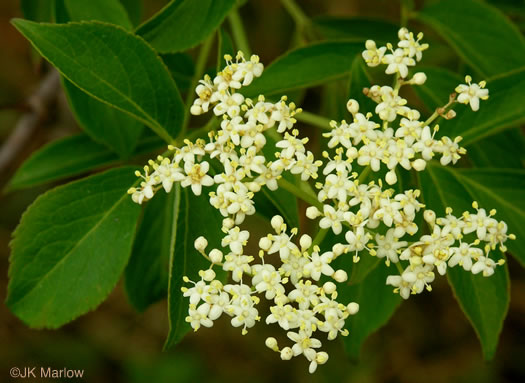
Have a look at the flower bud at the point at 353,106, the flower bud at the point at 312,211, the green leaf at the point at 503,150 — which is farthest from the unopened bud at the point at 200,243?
the green leaf at the point at 503,150

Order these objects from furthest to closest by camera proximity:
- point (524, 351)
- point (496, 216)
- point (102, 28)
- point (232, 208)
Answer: point (524, 351) < point (496, 216) < point (102, 28) < point (232, 208)

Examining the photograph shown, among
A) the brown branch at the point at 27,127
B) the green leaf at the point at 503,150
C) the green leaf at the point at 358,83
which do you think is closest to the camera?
the green leaf at the point at 358,83

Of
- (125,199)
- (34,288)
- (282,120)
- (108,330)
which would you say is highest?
(282,120)

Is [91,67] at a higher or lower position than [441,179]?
higher

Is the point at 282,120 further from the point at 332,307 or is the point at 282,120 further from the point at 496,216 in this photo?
the point at 496,216

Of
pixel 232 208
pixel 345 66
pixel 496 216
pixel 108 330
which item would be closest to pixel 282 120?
pixel 232 208

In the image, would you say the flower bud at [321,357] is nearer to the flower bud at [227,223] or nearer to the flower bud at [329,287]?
the flower bud at [329,287]
